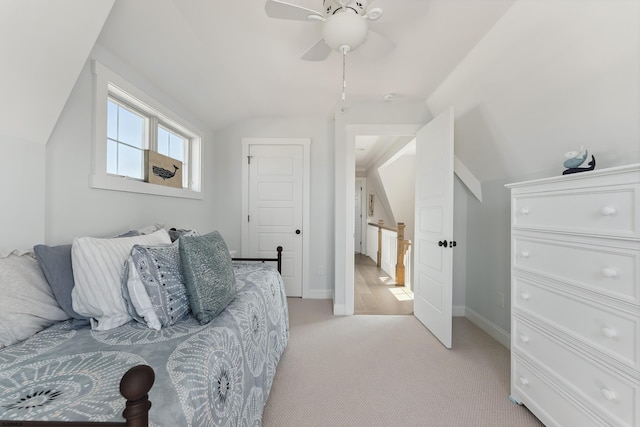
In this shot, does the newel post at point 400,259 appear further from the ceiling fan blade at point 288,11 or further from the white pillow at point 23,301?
the white pillow at point 23,301

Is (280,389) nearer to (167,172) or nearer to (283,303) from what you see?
(283,303)

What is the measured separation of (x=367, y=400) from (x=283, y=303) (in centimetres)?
95

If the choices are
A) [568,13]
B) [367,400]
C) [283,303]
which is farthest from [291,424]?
[568,13]

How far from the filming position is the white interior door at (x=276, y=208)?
343 centimetres

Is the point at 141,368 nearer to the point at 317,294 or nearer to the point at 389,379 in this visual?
the point at 389,379

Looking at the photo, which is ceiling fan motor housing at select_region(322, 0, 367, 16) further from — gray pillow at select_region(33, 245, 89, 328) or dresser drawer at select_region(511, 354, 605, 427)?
dresser drawer at select_region(511, 354, 605, 427)

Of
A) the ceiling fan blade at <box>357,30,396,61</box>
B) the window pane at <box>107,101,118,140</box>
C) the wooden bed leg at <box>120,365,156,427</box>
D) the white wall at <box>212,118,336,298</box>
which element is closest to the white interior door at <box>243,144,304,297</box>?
the white wall at <box>212,118,336,298</box>

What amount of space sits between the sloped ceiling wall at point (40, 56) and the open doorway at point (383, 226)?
2.62 m

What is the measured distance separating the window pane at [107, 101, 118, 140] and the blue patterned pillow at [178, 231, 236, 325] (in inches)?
45.8

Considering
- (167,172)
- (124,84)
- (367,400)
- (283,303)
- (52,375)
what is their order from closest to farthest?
(52,375)
(367,400)
(124,84)
(283,303)
(167,172)

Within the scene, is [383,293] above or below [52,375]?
below

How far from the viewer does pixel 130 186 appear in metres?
1.91

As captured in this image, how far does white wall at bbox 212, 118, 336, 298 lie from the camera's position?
3.39 meters

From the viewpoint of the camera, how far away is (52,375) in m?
0.80
